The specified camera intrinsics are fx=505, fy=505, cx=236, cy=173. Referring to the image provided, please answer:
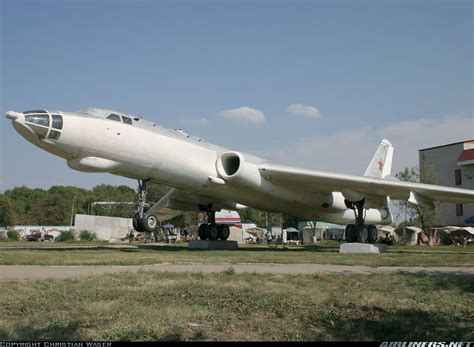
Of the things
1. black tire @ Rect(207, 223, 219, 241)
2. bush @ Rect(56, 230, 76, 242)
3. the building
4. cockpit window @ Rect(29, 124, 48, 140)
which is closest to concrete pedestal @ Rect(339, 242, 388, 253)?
black tire @ Rect(207, 223, 219, 241)

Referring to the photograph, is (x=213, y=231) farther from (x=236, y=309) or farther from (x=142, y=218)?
(x=236, y=309)

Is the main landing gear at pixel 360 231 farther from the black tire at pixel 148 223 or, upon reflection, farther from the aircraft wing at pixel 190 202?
the black tire at pixel 148 223

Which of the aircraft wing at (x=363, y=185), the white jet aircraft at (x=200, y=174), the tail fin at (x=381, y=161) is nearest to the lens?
the white jet aircraft at (x=200, y=174)

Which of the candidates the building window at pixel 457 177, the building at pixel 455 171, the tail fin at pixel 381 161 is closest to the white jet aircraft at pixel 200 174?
the tail fin at pixel 381 161

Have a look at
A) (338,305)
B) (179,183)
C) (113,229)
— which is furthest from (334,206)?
(113,229)

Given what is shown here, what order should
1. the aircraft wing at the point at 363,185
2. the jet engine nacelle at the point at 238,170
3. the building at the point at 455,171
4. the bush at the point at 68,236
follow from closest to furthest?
the jet engine nacelle at the point at 238,170
the aircraft wing at the point at 363,185
the bush at the point at 68,236
the building at the point at 455,171

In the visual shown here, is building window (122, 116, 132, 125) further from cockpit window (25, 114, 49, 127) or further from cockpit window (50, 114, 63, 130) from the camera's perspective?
cockpit window (25, 114, 49, 127)

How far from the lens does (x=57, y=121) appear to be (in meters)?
14.2

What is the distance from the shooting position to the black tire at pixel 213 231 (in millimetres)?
22000

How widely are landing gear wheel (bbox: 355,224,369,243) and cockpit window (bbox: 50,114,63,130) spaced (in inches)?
452

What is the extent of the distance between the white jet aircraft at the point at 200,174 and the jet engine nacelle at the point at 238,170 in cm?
4

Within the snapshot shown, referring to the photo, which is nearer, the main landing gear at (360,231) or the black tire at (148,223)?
the black tire at (148,223)

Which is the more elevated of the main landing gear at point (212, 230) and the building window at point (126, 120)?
the building window at point (126, 120)

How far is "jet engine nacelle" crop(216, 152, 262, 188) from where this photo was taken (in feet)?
57.9
